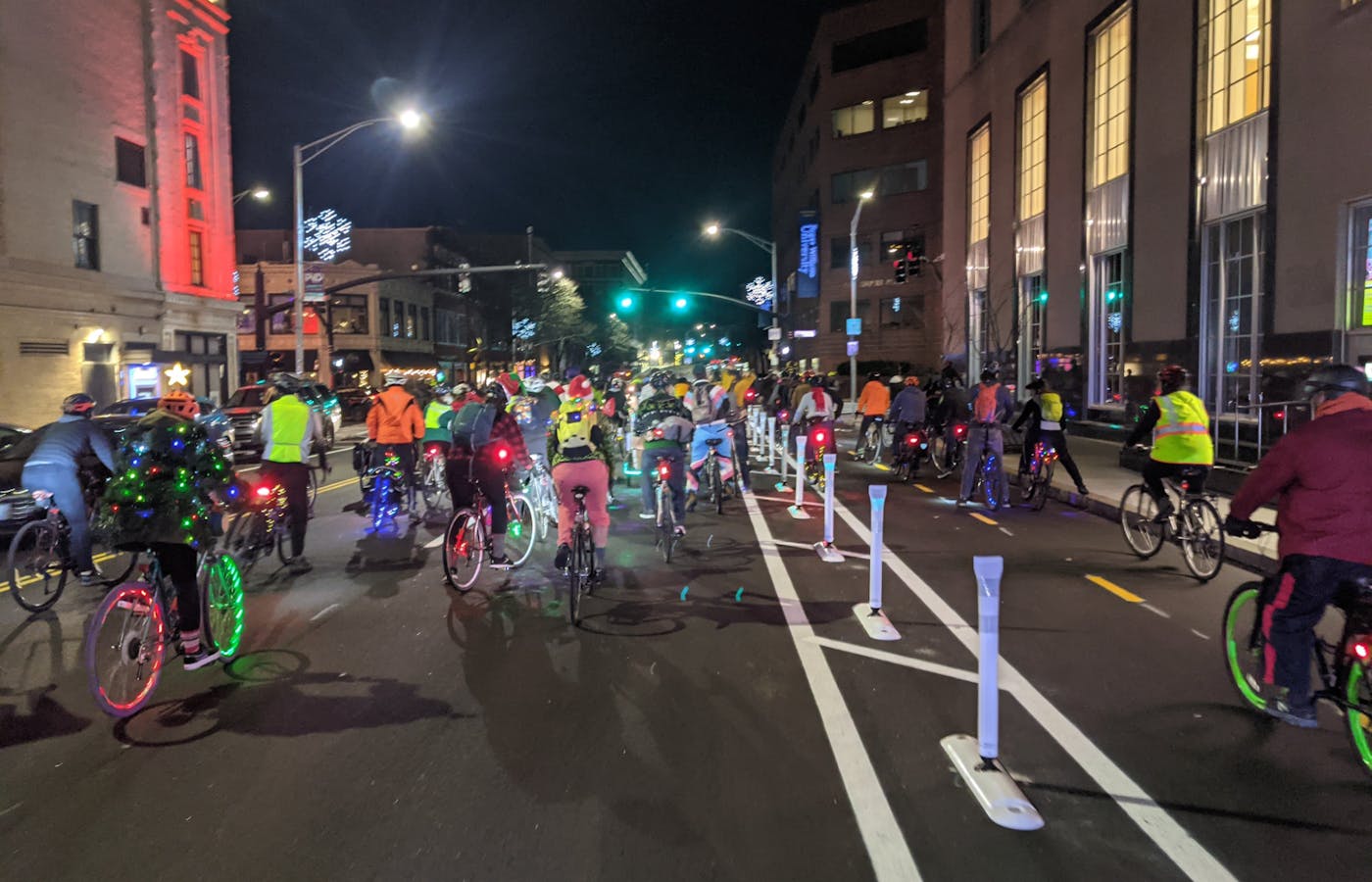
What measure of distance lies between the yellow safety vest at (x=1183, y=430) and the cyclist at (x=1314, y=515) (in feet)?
14.3

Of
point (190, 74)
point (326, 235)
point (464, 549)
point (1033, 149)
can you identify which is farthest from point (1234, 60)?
point (326, 235)

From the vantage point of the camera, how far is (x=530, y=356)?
276 feet

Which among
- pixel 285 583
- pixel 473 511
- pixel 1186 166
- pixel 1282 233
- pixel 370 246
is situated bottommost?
pixel 285 583

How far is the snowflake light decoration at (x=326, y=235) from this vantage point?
65250 millimetres

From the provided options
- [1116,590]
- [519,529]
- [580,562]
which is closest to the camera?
[580,562]

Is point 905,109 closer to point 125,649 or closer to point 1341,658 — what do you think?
point 1341,658

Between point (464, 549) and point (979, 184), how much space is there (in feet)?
98.9

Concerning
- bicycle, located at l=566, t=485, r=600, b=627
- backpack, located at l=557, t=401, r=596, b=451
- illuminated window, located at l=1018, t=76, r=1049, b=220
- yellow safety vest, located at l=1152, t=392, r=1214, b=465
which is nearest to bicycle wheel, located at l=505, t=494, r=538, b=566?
bicycle, located at l=566, t=485, r=600, b=627

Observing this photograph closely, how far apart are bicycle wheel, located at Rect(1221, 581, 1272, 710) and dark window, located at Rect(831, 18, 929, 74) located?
55846 mm

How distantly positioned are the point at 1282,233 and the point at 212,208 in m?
35.6

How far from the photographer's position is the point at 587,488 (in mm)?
8180

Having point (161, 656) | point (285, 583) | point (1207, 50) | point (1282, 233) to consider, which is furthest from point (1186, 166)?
point (161, 656)

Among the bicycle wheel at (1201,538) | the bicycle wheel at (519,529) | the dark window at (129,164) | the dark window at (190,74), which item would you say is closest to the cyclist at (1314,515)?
the bicycle wheel at (1201,538)

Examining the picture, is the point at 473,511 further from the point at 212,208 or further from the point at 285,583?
the point at 212,208
